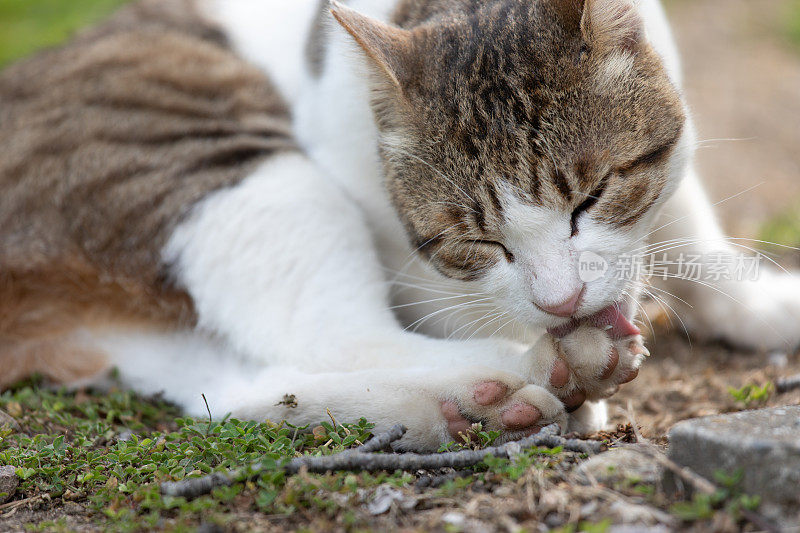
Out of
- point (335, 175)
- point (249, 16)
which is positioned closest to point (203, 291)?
point (335, 175)

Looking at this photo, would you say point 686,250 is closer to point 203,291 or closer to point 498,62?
point 498,62

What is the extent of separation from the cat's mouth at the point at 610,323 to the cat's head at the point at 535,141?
0.19 feet

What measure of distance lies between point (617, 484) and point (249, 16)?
2873 mm

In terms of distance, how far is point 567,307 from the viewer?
83.6 inches

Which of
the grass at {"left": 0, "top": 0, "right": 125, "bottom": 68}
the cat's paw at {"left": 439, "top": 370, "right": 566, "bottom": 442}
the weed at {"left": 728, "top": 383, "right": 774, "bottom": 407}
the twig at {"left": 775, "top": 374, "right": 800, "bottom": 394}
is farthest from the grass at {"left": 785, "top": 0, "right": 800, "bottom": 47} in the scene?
the cat's paw at {"left": 439, "top": 370, "right": 566, "bottom": 442}

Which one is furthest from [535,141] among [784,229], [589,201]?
[784,229]

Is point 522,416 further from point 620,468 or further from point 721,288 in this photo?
point 721,288

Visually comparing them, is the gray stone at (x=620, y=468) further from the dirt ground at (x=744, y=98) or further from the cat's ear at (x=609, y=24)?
the dirt ground at (x=744, y=98)

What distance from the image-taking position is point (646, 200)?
7.55ft

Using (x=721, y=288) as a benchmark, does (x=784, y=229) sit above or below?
above

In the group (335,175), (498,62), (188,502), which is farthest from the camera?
(335,175)

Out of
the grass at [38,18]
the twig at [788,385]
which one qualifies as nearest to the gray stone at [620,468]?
the twig at [788,385]

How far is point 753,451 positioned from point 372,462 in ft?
2.94

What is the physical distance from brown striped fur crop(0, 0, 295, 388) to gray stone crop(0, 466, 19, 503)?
35.9 inches
